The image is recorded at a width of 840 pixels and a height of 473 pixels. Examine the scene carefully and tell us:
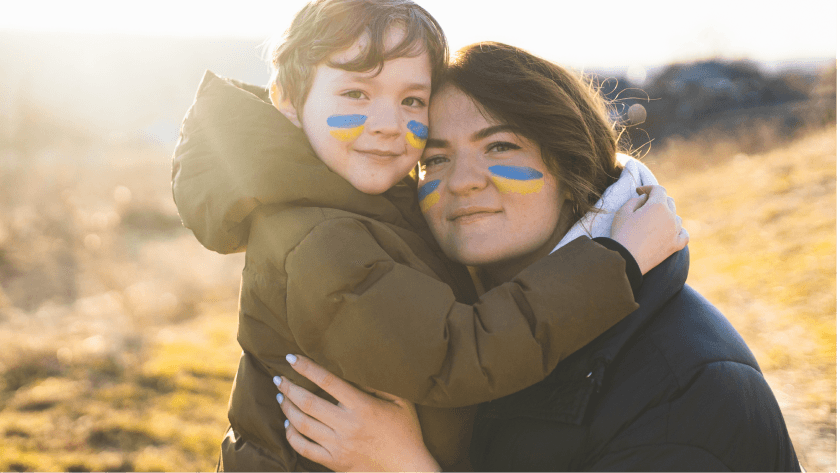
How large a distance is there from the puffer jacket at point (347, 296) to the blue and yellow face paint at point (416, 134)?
0.28 m

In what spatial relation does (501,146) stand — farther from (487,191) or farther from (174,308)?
(174,308)

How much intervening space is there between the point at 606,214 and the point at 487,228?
0.46 metres

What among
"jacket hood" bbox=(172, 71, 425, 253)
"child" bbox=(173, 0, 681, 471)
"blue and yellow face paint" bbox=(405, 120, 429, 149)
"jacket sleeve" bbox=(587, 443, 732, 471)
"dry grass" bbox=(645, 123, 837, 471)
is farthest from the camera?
"dry grass" bbox=(645, 123, 837, 471)

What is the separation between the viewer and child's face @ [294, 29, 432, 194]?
2.16 metres

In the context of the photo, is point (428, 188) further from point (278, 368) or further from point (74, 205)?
point (74, 205)

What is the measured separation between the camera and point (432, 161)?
2.44 meters

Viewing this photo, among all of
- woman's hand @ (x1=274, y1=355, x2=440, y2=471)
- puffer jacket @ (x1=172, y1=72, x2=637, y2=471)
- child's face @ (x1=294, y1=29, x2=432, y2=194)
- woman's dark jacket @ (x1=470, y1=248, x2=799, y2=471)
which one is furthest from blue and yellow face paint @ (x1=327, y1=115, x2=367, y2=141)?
woman's dark jacket @ (x1=470, y1=248, x2=799, y2=471)

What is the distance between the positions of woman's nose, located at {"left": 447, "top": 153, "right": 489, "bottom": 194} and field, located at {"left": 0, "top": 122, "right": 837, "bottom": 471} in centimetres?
361

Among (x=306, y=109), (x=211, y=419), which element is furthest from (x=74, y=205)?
(x=306, y=109)

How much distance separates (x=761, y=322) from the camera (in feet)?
20.2

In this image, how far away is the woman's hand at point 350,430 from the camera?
2.02m

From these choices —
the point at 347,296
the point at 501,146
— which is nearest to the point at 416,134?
the point at 501,146

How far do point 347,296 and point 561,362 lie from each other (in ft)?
2.56

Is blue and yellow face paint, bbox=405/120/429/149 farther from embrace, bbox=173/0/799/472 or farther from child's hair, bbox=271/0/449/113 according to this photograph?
child's hair, bbox=271/0/449/113
